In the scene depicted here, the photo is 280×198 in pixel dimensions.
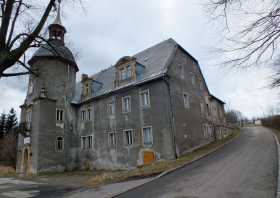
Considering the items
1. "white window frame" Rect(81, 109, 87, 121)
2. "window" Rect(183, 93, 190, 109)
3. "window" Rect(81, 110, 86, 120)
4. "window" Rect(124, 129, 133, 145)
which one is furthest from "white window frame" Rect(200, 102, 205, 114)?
"window" Rect(81, 110, 86, 120)

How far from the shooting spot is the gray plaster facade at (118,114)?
18.3 meters

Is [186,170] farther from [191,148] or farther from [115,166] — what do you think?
[115,166]

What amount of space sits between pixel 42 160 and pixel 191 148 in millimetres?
14924

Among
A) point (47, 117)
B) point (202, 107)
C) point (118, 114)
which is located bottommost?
point (118, 114)

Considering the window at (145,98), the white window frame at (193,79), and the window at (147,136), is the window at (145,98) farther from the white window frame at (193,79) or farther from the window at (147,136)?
the white window frame at (193,79)

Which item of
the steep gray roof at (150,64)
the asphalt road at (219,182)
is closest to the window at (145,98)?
the steep gray roof at (150,64)

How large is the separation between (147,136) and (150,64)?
23.8 feet

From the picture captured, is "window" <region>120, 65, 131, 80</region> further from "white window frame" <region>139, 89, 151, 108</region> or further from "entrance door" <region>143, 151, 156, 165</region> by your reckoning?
"entrance door" <region>143, 151, 156, 165</region>

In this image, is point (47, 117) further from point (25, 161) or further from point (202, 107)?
point (202, 107)

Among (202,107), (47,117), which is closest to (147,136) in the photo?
(202,107)

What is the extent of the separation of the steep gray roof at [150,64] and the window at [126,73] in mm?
1102

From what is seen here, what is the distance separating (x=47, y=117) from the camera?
2344cm

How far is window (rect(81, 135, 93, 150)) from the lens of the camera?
23.8 meters

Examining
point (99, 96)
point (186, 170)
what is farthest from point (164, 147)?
point (99, 96)
